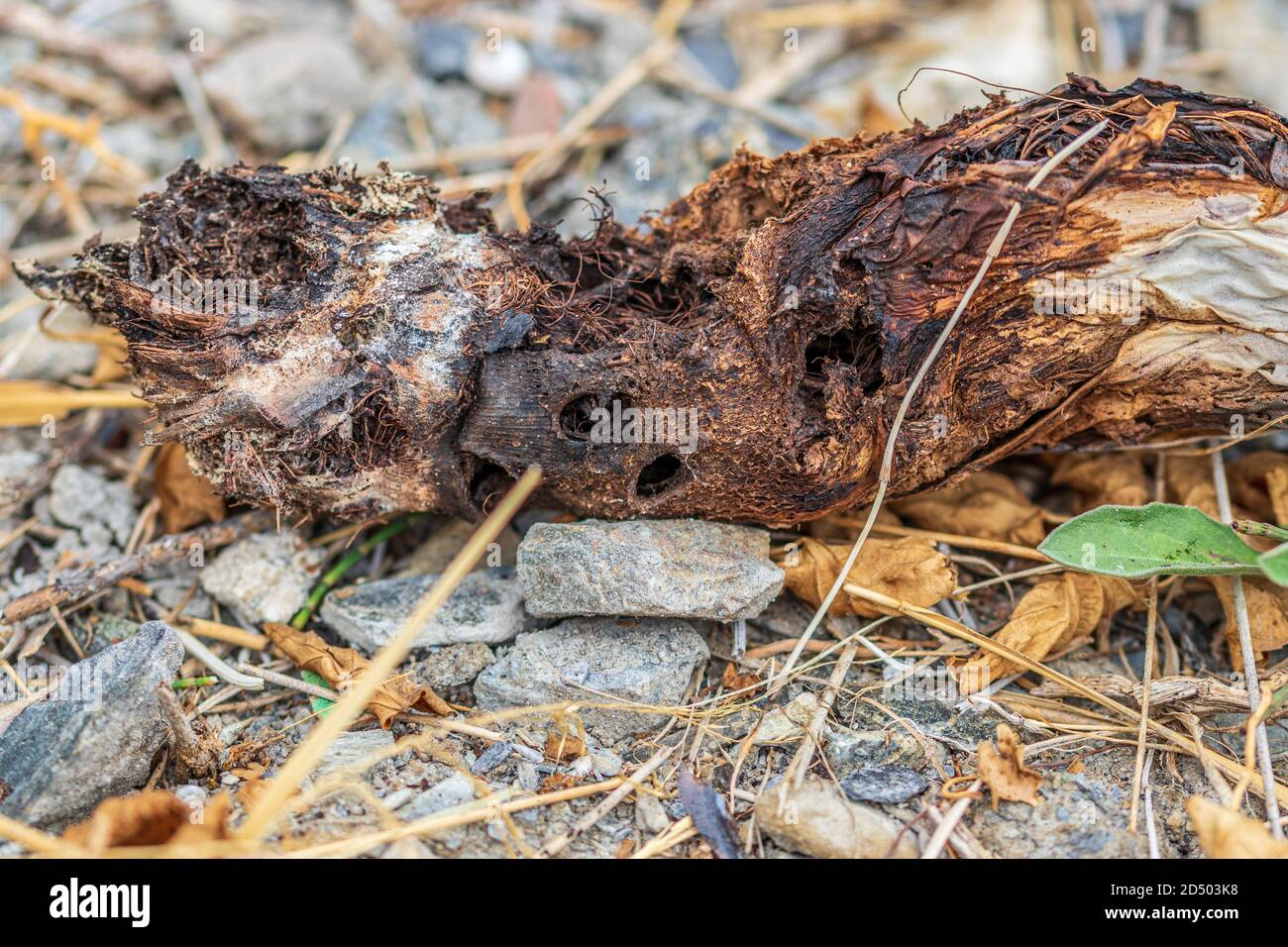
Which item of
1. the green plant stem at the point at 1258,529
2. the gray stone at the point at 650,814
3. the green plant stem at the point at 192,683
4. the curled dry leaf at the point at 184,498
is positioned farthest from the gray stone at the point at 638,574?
the green plant stem at the point at 1258,529

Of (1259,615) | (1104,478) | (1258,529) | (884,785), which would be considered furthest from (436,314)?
(1259,615)

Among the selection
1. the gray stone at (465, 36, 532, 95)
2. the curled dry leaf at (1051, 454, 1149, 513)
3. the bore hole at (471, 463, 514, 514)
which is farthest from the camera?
the gray stone at (465, 36, 532, 95)

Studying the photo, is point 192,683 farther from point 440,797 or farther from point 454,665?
point 440,797

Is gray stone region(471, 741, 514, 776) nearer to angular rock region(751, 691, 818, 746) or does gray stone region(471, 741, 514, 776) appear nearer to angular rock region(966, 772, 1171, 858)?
angular rock region(751, 691, 818, 746)

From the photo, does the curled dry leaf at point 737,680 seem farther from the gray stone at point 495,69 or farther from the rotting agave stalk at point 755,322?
the gray stone at point 495,69

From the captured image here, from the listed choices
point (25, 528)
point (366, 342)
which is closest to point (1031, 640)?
point (366, 342)

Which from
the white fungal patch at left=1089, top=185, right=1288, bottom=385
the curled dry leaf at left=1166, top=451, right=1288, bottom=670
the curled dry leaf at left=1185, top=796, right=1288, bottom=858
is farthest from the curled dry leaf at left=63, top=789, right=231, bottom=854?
the curled dry leaf at left=1166, top=451, right=1288, bottom=670
